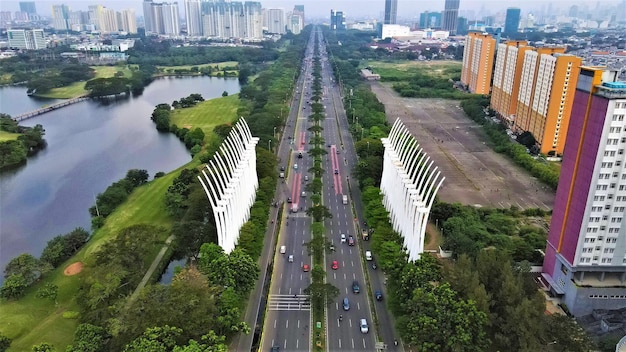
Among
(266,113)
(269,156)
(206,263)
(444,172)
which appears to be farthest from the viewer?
(266,113)

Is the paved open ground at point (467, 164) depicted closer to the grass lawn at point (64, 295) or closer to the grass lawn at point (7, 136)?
the grass lawn at point (64, 295)

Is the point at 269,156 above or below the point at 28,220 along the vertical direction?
above

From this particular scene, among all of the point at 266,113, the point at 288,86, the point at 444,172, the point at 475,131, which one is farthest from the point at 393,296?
the point at 288,86

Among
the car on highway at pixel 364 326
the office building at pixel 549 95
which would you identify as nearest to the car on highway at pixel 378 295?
the car on highway at pixel 364 326

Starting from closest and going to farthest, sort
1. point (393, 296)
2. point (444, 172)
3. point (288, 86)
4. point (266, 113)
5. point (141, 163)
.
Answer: point (393, 296) → point (444, 172) → point (141, 163) → point (266, 113) → point (288, 86)

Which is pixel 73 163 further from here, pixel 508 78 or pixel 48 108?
pixel 508 78

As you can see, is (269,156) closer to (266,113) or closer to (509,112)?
(266,113)

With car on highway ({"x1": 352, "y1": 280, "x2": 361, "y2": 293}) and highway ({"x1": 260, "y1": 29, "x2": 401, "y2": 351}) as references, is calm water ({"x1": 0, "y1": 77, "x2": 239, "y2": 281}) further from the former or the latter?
car on highway ({"x1": 352, "y1": 280, "x2": 361, "y2": 293})
